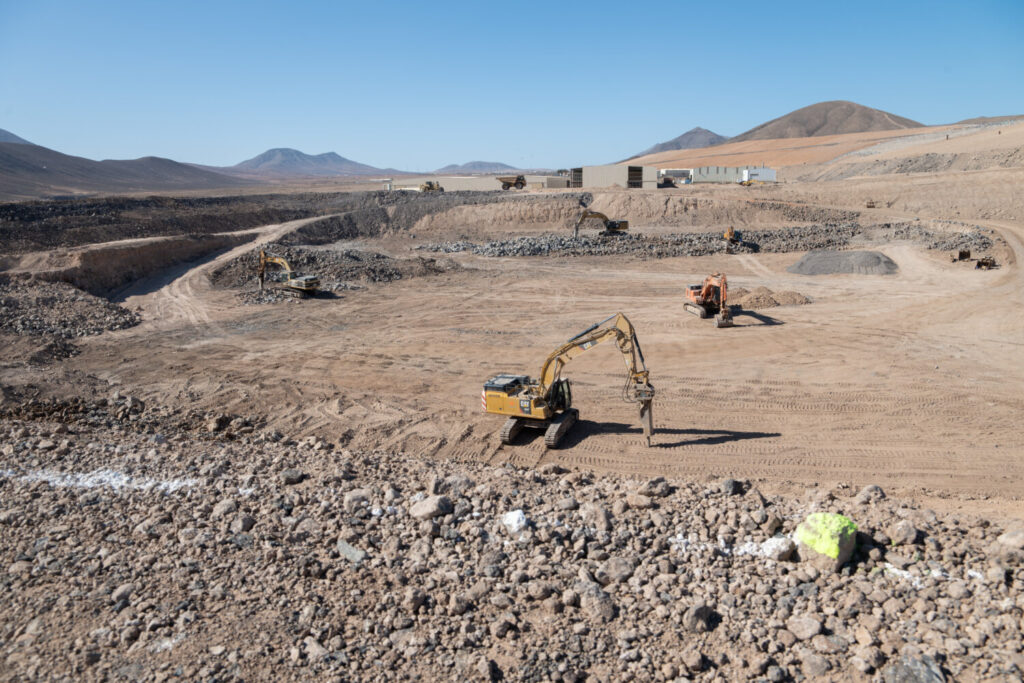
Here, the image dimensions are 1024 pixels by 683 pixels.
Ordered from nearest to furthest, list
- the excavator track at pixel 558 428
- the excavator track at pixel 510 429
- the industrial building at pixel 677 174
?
the excavator track at pixel 558 428 → the excavator track at pixel 510 429 → the industrial building at pixel 677 174

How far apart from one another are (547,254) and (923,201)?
30091mm

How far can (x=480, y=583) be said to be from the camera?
27.1 feet

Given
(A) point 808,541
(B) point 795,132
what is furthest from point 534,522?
(B) point 795,132

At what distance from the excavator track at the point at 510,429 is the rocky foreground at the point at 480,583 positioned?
11.3 ft

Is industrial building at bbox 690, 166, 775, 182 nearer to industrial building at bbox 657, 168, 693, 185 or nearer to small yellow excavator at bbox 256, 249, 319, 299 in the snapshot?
industrial building at bbox 657, 168, 693, 185

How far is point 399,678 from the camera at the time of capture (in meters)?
7.03

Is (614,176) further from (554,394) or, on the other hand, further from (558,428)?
(558,428)

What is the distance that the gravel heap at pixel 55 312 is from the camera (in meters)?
23.1

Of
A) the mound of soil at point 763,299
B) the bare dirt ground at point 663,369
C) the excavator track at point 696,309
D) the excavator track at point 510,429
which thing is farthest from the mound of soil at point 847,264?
the excavator track at point 510,429

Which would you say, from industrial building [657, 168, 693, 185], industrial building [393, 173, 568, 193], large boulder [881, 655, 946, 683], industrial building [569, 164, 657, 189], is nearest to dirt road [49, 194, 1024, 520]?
large boulder [881, 655, 946, 683]

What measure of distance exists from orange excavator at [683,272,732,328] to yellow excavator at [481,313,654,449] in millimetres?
9708

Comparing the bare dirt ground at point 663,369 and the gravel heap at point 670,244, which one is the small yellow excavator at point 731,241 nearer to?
the gravel heap at point 670,244

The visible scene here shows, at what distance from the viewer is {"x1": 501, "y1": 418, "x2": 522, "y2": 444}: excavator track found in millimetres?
14617

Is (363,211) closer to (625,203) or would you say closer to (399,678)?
(625,203)
